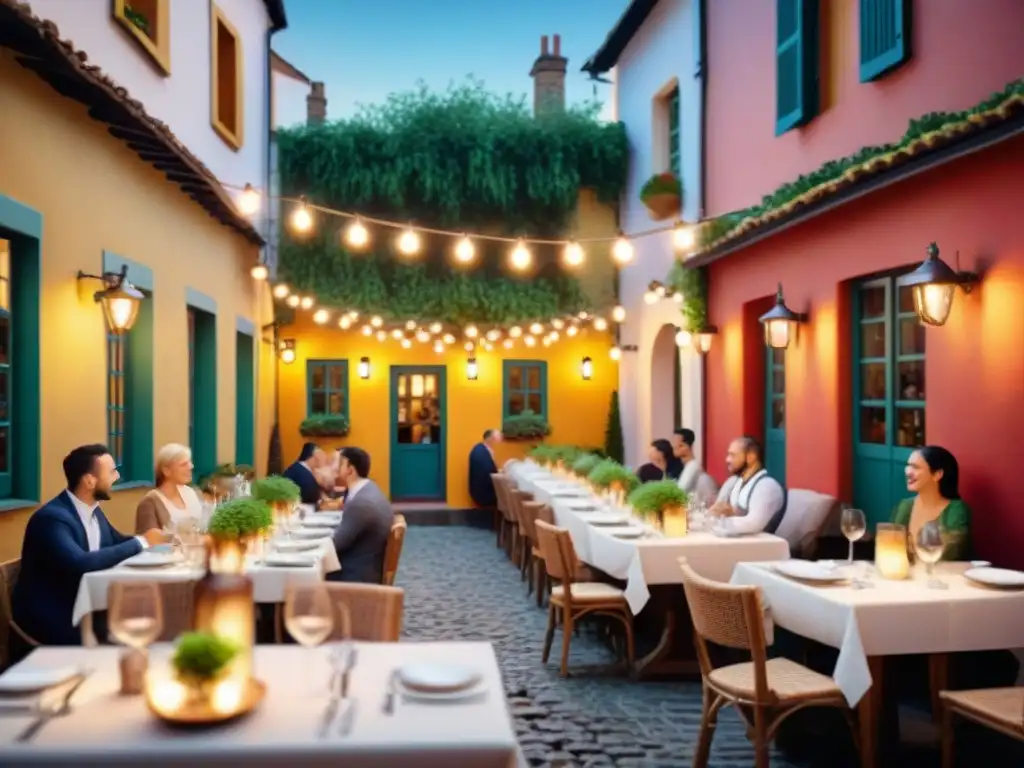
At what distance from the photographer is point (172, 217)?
31.9ft

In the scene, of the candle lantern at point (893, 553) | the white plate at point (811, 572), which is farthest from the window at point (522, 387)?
the candle lantern at point (893, 553)

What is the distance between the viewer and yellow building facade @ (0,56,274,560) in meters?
6.25

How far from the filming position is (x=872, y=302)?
809 centimetres

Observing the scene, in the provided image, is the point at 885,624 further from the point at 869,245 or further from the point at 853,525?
the point at 869,245

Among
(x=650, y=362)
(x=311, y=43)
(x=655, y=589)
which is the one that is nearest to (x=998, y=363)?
(x=655, y=589)

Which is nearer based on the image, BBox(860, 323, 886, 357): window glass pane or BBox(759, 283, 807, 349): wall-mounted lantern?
BBox(860, 323, 886, 357): window glass pane

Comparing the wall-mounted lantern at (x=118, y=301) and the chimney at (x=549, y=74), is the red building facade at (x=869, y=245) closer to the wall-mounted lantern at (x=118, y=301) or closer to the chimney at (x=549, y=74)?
the wall-mounted lantern at (x=118, y=301)

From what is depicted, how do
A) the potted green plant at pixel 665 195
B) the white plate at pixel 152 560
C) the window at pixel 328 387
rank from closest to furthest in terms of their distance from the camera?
the white plate at pixel 152 560 → the potted green plant at pixel 665 195 → the window at pixel 328 387

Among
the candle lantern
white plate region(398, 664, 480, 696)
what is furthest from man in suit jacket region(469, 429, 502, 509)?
white plate region(398, 664, 480, 696)

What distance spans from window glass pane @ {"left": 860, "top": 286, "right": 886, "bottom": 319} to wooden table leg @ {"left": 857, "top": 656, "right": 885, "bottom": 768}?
3878mm

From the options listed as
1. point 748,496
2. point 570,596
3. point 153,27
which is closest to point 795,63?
point 748,496

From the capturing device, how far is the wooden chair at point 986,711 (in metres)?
4.03

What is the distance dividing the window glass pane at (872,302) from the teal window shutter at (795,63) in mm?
1882

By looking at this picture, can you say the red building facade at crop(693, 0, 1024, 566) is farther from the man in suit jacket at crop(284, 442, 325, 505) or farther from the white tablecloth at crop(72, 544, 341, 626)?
the man in suit jacket at crop(284, 442, 325, 505)
